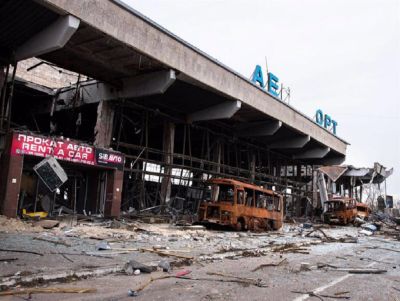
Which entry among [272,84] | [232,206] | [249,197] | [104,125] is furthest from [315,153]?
[104,125]

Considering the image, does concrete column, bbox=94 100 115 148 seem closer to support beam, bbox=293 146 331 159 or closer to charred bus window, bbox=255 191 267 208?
charred bus window, bbox=255 191 267 208

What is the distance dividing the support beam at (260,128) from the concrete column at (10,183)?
59.6 feet

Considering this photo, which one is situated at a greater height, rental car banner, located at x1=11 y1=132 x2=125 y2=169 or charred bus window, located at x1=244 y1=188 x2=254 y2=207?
rental car banner, located at x1=11 y1=132 x2=125 y2=169

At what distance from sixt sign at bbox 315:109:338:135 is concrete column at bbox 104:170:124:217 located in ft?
73.5

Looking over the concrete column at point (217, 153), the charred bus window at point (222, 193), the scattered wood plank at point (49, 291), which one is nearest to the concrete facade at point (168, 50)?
the concrete column at point (217, 153)

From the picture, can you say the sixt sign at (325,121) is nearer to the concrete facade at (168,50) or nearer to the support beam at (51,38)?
the concrete facade at (168,50)

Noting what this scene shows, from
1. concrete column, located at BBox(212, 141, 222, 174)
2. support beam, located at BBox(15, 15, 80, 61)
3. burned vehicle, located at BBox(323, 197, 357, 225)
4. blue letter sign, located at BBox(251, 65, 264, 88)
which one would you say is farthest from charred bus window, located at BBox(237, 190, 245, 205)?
burned vehicle, located at BBox(323, 197, 357, 225)

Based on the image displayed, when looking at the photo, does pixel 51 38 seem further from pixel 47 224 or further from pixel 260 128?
pixel 260 128

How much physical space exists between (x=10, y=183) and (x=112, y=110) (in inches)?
334

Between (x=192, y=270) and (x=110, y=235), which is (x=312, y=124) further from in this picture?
(x=192, y=270)

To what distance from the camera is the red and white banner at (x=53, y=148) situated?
15297 millimetres

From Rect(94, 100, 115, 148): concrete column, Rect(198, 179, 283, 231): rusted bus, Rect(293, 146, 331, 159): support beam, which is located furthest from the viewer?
Rect(293, 146, 331, 159): support beam

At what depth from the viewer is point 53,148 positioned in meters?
16.4

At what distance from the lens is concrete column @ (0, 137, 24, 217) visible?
14.8 m
